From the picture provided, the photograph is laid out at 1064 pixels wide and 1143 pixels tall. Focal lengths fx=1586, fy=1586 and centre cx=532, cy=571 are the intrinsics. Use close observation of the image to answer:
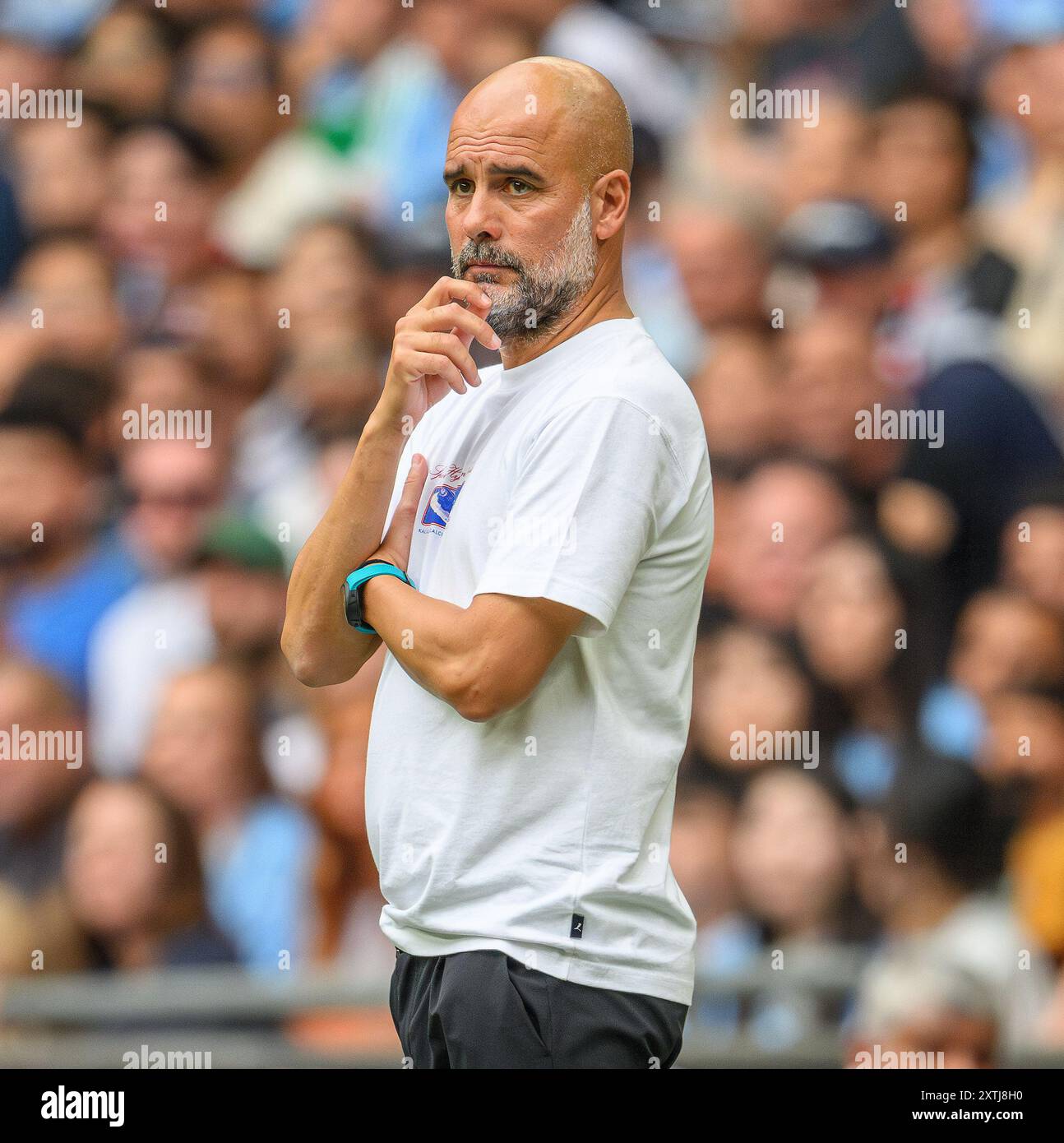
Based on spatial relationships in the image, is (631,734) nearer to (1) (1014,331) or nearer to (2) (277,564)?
(2) (277,564)

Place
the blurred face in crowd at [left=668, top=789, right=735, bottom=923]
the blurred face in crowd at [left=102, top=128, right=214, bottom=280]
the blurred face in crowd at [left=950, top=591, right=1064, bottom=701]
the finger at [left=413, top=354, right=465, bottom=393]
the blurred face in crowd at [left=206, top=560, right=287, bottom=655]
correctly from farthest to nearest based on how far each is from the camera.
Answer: the blurred face in crowd at [left=102, top=128, right=214, bottom=280] < the blurred face in crowd at [left=206, top=560, right=287, bottom=655] < the blurred face in crowd at [left=950, top=591, right=1064, bottom=701] < the blurred face in crowd at [left=668, top=789, right=735, bottom=923] < the finger at [left=413, top=354, right=465, bottom=393]

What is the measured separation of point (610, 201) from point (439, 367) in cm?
35

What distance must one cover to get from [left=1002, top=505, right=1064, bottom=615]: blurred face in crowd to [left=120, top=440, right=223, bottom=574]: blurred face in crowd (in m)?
2.01

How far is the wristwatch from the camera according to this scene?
73.9 inches

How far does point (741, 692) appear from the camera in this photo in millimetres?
3891

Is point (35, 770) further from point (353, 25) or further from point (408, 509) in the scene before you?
point (408, 509)

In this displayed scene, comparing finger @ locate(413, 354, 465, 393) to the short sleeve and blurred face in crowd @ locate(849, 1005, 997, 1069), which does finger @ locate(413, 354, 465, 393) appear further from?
blurred face in crowd @ locate(849, 1005, 997, 1069)

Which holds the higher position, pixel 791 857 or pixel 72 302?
pixel 72 302

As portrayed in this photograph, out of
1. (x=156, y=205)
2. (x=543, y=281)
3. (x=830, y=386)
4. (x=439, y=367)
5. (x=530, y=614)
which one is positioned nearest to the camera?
(x=530, y=614)

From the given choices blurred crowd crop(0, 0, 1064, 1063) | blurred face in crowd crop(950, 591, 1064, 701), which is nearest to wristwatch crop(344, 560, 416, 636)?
blurred crowd crop(0, 0, 1064, 1063)

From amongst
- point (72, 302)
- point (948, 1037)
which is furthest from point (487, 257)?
point (72, 302)

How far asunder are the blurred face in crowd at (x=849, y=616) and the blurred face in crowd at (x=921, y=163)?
0.89m

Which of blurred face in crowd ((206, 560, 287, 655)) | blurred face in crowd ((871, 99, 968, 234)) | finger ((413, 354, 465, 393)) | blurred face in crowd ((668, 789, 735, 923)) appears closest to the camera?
finger ((413, 354, 465, 393))

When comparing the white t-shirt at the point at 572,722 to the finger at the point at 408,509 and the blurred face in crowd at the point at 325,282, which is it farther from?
the blurred face in crowd at the point at 325,282
